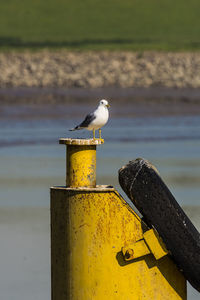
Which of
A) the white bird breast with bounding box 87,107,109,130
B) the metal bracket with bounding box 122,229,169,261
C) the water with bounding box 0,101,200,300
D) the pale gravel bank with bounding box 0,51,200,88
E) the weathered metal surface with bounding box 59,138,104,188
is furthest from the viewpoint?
the pale gravel bank with bounding box 0,51,200,88

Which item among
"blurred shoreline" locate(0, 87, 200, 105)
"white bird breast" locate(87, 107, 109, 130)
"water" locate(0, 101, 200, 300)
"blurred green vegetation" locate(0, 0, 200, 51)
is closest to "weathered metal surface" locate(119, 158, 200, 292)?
"white bird breast" locate(87, 107, 109, 130)

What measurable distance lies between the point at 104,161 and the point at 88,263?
307 inches

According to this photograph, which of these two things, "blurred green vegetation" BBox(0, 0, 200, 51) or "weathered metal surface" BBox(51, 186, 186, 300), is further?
"blurred green vegetation" BBox(0, 0, 200, 51)

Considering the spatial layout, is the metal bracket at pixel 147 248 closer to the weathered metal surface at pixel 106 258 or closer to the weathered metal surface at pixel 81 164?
the weathered metal surface at pixel 106 258

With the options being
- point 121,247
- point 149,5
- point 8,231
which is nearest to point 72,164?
point 121,247

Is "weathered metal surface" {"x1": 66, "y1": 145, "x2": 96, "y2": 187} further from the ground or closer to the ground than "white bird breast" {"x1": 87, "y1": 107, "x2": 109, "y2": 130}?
closer to the ground

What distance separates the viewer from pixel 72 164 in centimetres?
600

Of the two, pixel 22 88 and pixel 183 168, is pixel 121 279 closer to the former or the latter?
pixel 183 168

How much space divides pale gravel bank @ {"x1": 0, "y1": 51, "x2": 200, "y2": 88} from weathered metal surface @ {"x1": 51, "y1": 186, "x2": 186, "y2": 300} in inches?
1038

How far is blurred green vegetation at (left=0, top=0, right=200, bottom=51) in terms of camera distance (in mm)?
54909

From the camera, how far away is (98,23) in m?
66.5

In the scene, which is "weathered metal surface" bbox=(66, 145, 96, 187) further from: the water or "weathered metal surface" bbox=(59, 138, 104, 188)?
the water

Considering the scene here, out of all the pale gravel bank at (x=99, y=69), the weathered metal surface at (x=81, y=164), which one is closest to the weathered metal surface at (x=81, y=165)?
the weathered metal surface at (x=81, y=164)

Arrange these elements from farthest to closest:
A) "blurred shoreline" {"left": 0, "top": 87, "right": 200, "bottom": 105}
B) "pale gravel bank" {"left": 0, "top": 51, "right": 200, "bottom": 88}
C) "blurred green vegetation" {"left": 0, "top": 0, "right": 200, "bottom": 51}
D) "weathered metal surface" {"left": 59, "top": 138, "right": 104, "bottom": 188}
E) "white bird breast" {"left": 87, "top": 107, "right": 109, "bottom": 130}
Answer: "blurred green vegetation" {"left": 0, "top": 0, "right": 200, "bottom": 51}, "pale gravel bank" {"left": 0, "top": 51, "right": 200, "bottom": 88}, "blurred shoreline" {"left": 0, "top": 87, "right": 200, "bottom": 105}, "white bird breast" {"left": 87, "top": 107, "right": 109, "bottom": 130}, "weathered metal surface" {"left": 59, "top": 138, "right": 104, "bottom": 188}
